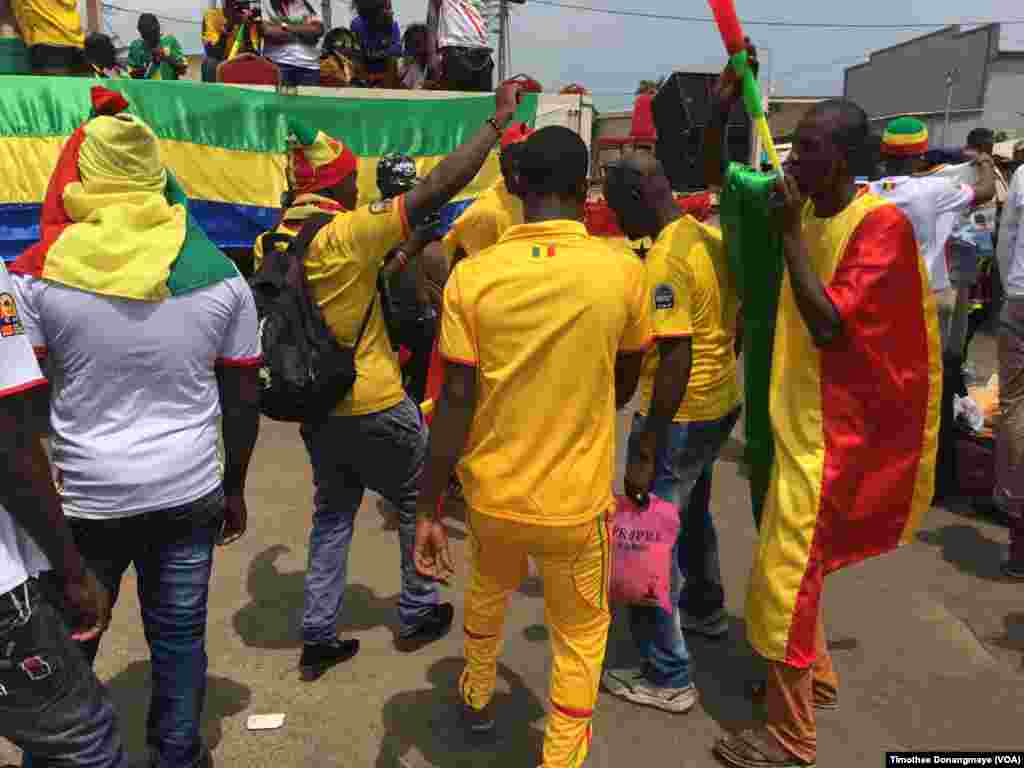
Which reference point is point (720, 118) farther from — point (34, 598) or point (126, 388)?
point (34, 598)

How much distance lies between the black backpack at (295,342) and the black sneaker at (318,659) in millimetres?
969

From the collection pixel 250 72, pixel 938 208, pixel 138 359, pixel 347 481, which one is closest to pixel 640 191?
pixel 347 481

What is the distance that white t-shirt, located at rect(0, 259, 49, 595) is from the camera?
1.60 metres

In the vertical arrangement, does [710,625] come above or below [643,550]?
below

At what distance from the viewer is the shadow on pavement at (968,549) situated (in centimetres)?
414

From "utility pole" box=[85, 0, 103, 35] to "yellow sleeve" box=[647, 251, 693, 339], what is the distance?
9.67 metres

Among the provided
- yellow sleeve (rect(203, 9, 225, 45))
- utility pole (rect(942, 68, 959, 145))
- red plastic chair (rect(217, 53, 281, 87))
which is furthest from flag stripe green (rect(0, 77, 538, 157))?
utility pole (rect(942, 68, 959, 145))

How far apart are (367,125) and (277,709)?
221 inches

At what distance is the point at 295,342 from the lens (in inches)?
113

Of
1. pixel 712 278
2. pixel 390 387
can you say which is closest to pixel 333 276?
→ pixel 390 387

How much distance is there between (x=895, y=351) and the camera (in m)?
2.39

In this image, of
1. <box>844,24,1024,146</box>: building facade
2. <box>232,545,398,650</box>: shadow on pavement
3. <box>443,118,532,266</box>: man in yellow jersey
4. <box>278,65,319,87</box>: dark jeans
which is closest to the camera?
<box>232,545,398,650</box>: shadow on pavement

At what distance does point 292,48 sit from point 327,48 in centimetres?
86

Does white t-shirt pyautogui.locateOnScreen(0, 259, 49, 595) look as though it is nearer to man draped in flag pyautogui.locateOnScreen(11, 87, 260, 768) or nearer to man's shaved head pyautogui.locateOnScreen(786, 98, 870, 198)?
man draped in flag pyautogui.locateOnScreen(11, 87, 260, 768)
